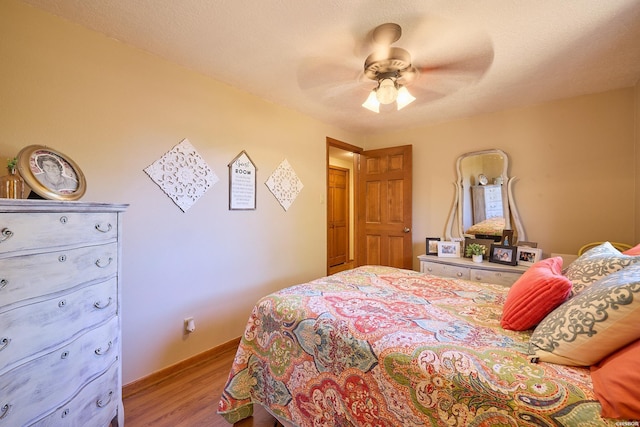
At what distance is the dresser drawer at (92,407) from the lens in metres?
1.09

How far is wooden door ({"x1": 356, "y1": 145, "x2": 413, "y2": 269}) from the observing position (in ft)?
11.5

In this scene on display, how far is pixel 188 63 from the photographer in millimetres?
2020

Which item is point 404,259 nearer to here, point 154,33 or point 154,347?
point 154,347

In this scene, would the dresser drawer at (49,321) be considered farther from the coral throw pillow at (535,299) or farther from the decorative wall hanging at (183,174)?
the coral throw pillow at (535,299)

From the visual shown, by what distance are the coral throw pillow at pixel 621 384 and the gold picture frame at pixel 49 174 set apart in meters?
2.16

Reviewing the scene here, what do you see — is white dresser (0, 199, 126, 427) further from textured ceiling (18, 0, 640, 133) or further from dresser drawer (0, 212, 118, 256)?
textured ceiling (18, 0, 640, 133)

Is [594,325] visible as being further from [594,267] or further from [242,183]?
[242,183]

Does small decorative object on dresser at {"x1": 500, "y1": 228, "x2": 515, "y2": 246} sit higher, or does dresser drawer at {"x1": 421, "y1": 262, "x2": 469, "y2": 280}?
small decorative object on dresser at {"x1": 500, "y1": 228, "x2": 515, "y2": 246}

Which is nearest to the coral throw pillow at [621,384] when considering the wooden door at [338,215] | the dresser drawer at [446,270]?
the dresser drawer at [446,270]

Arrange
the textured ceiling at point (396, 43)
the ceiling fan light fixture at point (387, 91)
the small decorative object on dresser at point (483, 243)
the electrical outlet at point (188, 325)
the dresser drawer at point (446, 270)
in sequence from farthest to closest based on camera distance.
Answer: the small decorative object on dresser at point (483, 243) → the dresser drawer at point (446, 270) → the electrical outlet at point (188, 325) → the ceiling fan light fixture at point (387, 91) → the textured ceiling at point (396, 43)

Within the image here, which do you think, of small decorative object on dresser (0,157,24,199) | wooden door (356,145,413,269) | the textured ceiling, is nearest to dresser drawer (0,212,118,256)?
small decorative object on dresser (0,157,24,199)

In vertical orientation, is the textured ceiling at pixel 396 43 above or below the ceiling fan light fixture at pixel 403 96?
above

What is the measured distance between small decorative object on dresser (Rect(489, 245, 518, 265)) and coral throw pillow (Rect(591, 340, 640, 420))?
202 centimetres

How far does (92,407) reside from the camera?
1.24 metres
